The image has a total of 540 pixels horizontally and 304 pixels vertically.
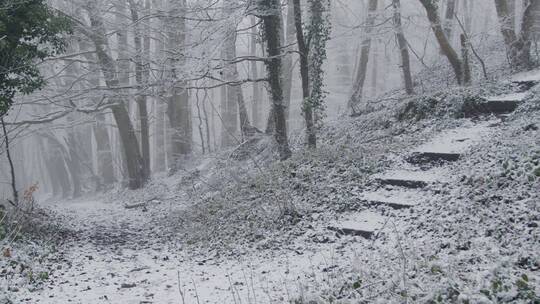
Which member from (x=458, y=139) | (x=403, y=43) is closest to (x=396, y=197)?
(x=458, y=139)

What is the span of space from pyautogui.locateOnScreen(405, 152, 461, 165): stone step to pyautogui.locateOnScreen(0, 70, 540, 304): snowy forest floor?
190 mm

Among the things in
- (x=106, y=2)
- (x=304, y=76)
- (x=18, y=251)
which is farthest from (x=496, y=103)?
(x=106, y=2)

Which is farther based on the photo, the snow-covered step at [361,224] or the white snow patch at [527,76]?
the white snow patch at [527,76]

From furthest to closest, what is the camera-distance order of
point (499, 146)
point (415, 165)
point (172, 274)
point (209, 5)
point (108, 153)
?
point (108, 153) → point (209, 5) → point (415, 165) → point (499, 146) → point (172, 274)

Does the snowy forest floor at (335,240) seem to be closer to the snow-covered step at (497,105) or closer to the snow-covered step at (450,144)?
the snow-covered step at (450,144)


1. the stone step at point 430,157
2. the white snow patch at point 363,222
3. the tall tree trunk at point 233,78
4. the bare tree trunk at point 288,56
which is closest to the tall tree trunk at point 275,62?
the tall tree trunk at point 233,78

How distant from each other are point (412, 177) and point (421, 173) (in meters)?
0.22

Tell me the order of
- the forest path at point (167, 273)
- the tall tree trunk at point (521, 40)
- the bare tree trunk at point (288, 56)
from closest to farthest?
the forest path at point (167, 273) < the tall tree trunk at point (521, 40) < the bare tree trunk at point (288, 56)

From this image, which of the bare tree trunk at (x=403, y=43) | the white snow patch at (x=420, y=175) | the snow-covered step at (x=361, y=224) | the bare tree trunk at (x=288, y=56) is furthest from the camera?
the bare tree trunk at (x=288, y=56)

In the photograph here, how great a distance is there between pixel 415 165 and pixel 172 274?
4.63 m

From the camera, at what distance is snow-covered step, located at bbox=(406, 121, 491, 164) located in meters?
8.01

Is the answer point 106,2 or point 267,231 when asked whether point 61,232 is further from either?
point 106,2

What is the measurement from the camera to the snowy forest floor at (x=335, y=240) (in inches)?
185

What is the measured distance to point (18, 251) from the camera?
6.94 meters
